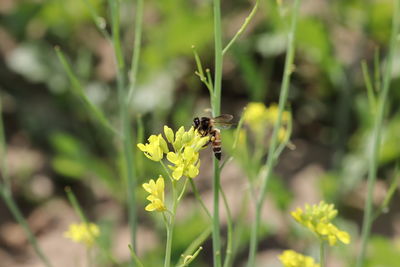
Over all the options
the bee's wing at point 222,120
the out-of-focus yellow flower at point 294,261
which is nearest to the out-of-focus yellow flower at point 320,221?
the out-of-focus yellow flower at point 294,261

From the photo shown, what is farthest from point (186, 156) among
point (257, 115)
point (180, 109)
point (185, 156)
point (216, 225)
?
point (180, 109)

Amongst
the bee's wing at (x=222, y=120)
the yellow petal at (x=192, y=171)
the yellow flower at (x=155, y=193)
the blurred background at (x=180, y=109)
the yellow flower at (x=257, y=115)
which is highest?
the bee's wing at (x=222, y=120)

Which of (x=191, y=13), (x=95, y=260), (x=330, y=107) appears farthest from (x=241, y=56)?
(x=95, y=260)

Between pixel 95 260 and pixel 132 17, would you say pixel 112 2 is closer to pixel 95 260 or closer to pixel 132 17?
pixel 95 260

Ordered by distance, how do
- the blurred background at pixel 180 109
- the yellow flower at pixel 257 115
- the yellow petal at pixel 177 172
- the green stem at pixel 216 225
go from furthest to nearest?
the blurred background at pixel 180 109
the yellow flower at pixel 257 115
the green stem at pixel 216 225
the yellow petal at pixel 177 172

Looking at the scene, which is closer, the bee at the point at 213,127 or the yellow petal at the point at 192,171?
the yellow petal at the point at 192,171

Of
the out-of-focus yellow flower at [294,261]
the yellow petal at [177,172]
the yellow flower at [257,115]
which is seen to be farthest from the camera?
the yellow flower at [257,115]

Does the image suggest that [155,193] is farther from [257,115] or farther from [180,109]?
[180,109]

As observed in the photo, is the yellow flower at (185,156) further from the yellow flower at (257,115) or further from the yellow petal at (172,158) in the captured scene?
the yellow flower at (257,115)

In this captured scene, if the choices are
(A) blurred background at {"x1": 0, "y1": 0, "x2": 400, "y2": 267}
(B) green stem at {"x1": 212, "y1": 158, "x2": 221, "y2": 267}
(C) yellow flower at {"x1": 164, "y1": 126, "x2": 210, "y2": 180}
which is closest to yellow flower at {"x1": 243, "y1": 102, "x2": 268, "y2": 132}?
(A) blurred background at {"x1": 0, "y1": 0, "x2": 400, "y2": 267}
